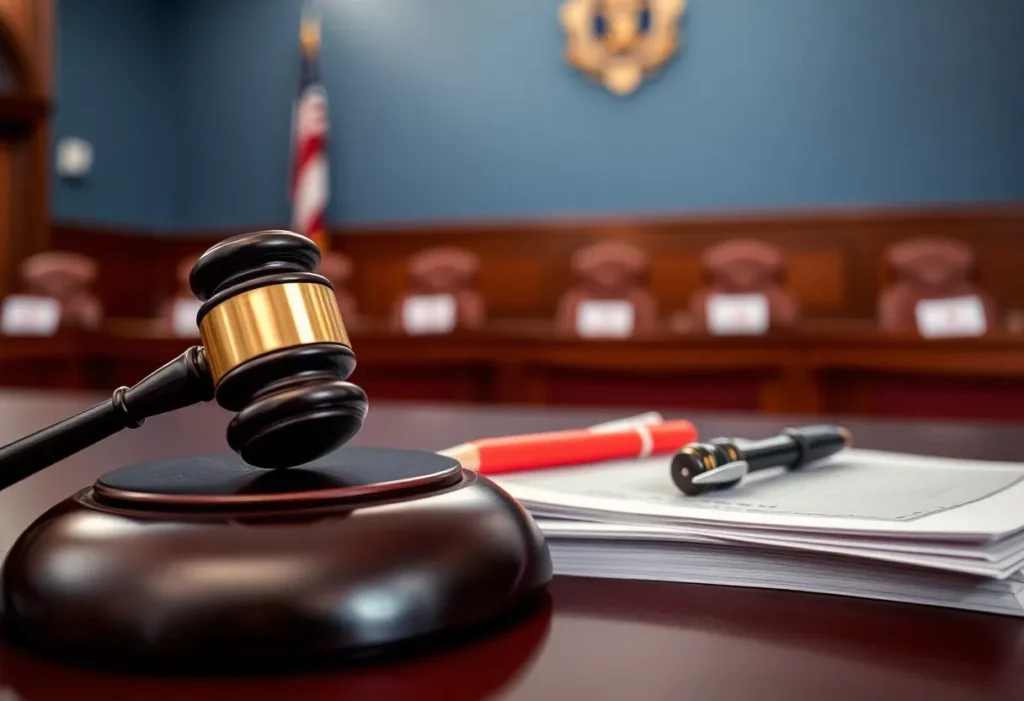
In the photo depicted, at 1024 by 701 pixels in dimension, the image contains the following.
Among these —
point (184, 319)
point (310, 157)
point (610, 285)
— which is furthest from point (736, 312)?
point (310, 157)

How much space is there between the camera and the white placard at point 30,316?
15.2ft

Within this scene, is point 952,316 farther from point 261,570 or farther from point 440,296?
point 261,570

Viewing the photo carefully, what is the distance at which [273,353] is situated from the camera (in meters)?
0.37

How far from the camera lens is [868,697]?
312mm

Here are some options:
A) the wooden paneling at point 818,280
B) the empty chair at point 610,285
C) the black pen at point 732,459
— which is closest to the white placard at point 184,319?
the empty chair at point 610,285

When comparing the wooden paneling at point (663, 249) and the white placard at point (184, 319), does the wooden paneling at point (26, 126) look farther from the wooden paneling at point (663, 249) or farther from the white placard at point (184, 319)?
the white placard at point (184, 319)

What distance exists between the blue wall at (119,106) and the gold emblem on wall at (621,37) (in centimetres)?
326

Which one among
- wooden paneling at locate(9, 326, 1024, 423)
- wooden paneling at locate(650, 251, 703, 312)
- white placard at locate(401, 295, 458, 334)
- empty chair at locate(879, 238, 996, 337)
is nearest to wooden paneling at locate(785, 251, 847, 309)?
wooden paneling at locate(650, 251, 703, 312)

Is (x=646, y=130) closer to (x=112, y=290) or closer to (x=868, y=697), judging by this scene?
(x=112, y=290)

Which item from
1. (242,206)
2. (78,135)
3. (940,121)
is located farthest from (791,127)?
(78,135)

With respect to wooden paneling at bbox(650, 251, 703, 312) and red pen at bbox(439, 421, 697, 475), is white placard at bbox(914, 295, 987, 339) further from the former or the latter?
red pen at bbox(439, 421, 697, 475)

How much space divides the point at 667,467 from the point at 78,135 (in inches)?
288

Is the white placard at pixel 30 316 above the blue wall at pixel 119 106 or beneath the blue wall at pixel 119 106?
beneath

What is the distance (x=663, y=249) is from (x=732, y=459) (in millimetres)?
6024
